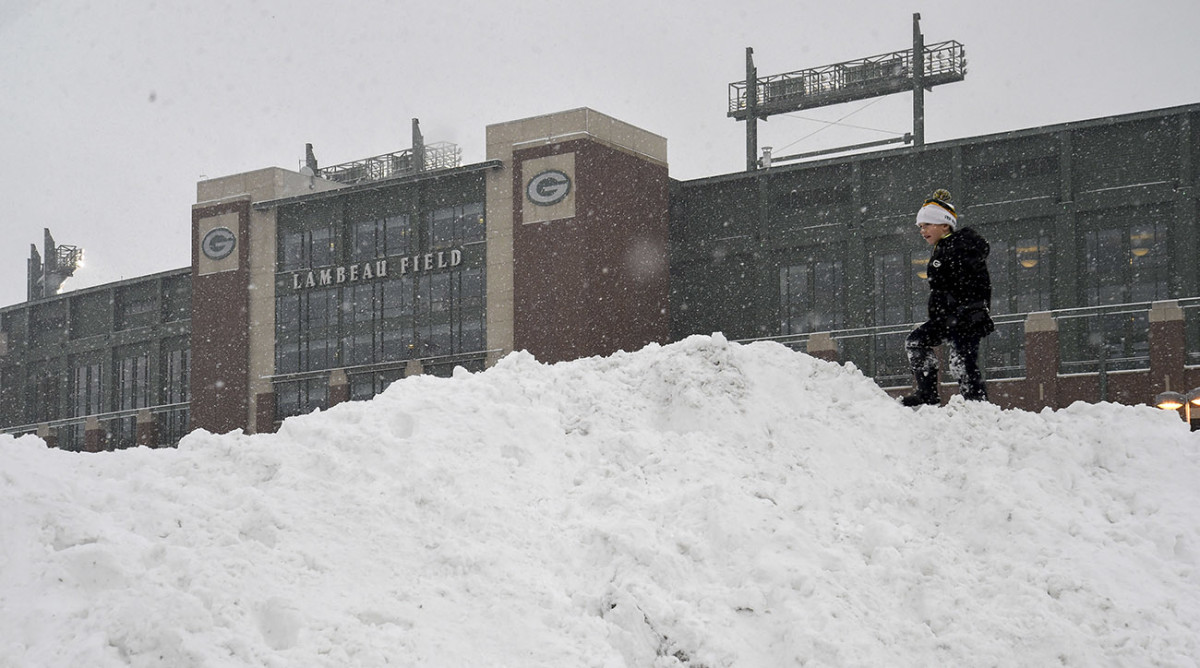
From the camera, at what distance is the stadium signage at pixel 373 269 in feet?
118

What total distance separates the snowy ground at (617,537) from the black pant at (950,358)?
1.38 feet

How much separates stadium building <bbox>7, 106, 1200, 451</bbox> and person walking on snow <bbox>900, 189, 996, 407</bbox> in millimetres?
15276

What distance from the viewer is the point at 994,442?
8984mm

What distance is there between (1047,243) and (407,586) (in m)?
26.8

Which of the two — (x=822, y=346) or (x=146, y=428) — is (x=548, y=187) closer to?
(x=822, y=346)

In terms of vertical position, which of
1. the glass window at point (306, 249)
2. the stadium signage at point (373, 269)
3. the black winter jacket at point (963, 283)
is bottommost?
the black winter jacket at point (963, 283)

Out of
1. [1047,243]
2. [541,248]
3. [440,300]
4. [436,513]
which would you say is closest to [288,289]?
[440,300]

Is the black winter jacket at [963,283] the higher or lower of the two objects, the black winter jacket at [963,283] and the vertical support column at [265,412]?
the higher

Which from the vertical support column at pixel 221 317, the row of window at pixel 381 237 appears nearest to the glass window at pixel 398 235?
the row of window at pixel 381 237

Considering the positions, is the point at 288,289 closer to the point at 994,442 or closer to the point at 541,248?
the point at 541,248

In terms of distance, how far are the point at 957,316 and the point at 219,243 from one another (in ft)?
118

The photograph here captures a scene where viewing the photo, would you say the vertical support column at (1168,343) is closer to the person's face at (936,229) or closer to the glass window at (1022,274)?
the glass window at (1022,274)

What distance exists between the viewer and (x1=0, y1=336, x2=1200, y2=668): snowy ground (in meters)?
6.11

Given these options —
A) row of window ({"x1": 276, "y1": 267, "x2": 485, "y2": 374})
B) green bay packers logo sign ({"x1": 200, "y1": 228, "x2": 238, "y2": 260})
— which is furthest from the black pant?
green bay packers logo sign ({"x1": 200, "y1": 228, "x2": 238, "y2": 260})
